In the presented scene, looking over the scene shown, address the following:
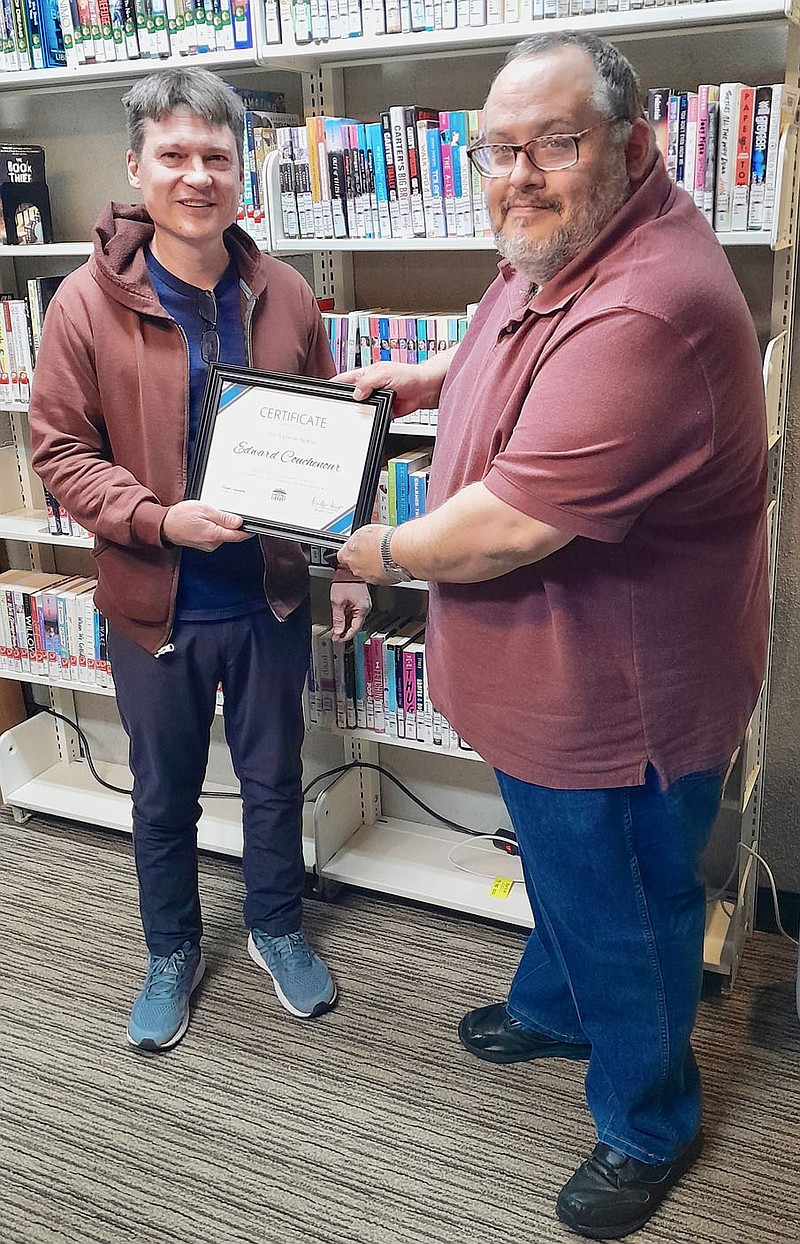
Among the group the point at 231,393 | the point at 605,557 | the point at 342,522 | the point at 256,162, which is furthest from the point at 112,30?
the point at 605,557

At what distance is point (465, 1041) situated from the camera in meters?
2.24

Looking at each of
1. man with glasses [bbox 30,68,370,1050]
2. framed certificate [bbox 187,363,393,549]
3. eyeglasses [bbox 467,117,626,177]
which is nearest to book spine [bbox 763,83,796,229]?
eyeglasses [bbox 467,117,626,177]

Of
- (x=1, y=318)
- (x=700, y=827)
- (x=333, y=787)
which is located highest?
Result: (x=1, y=318)

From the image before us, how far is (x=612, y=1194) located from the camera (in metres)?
1.82

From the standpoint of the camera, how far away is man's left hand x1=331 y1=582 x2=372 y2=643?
2.29 metres

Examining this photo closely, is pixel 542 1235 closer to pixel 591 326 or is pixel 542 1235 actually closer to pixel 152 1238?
pixel 152 1238

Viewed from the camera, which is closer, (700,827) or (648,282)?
(648,282)

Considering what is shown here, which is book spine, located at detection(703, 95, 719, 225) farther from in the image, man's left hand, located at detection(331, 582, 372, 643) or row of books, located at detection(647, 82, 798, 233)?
man's left hand, located at detection(331, 582, 372, 643)

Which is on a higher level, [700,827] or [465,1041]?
[700,827]

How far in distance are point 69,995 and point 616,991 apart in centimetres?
127

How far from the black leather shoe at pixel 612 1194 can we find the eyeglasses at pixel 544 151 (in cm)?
149

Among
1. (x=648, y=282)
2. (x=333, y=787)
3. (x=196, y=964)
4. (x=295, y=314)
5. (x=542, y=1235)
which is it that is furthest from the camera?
(x=333, y=787)

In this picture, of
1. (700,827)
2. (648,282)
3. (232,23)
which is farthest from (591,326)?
(232,23)

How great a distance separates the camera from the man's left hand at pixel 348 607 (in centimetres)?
229
